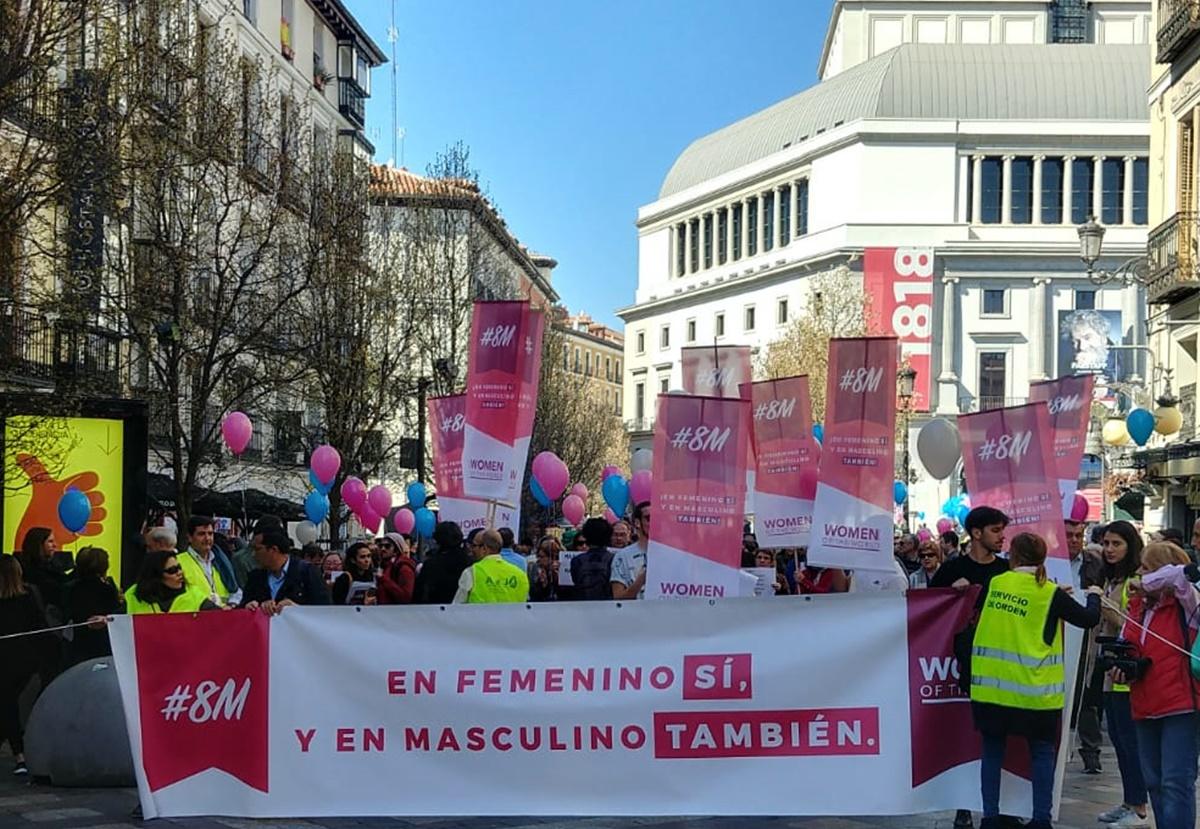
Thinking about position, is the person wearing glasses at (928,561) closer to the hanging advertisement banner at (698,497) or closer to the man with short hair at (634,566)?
the man with short hair at (634,566)

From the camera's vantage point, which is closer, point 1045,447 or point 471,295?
point 1045,447

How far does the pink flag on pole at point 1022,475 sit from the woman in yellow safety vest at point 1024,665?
2.93m

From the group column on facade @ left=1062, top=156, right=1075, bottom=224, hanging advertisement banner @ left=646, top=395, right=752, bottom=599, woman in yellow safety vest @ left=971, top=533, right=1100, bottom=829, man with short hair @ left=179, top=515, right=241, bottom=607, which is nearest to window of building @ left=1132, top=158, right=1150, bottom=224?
column on facade @ left=1062, top=156, right=1075, bottom=224

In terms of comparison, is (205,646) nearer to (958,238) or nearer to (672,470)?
(672,470)

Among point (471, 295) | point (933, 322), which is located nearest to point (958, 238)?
point (933, 322)

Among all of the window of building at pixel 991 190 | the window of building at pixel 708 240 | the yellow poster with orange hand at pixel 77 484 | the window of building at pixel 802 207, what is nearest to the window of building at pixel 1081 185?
the window of building at pixel 991 190

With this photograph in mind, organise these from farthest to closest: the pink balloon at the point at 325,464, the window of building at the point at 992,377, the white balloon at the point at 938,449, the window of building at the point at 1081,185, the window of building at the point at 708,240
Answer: the window of building at the point at 708,240 < the window of building at the point at 1081,185 < the window of building at the point at 992,377 < the pink balloon at the point at 325,464 < the white balloon at the point at 938,449

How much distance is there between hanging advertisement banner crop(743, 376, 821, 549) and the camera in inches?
536

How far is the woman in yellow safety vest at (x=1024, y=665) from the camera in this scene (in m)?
8.05

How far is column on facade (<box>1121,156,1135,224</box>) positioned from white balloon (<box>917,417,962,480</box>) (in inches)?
2632

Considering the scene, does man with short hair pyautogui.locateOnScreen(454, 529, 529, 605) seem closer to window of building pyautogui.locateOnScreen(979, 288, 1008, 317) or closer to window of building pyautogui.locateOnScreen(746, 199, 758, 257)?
window of building pyautogui.locateOnScreen(979, 288, 1008, 317)

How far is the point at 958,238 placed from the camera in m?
84.4

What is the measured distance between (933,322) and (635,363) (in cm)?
2954

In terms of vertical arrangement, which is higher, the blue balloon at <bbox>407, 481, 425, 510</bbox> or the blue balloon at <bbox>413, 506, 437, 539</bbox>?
the blue balloon at <bbox>407, 481, 425, 510</bbox>
